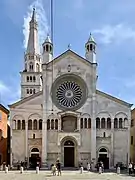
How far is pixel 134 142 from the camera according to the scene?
5878 centimetres

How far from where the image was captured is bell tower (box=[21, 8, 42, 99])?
8194 cm

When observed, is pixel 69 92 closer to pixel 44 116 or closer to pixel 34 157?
pixel 44 116

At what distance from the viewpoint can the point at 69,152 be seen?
52469mm

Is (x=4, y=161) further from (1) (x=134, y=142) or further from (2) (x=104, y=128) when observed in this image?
(1) (x=134, y=142)

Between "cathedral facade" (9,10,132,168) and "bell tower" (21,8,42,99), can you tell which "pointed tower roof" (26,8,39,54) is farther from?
"cathedral facade" (9,10,132,168)

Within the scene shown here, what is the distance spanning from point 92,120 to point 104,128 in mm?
2138

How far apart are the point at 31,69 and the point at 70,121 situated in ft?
109

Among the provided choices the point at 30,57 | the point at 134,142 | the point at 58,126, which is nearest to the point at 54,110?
the point at 58,126

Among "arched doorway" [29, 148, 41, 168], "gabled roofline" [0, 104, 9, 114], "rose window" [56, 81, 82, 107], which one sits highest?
"rose window" [56, 81, 82, 107]

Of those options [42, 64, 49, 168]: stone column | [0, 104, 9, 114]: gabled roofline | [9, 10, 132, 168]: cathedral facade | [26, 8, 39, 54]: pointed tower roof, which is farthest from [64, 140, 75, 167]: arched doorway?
[26, 8, 39, 54]: pointed tower roof

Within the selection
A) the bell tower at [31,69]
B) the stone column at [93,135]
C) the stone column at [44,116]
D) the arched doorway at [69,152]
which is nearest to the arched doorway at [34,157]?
the stone column at [44,116]

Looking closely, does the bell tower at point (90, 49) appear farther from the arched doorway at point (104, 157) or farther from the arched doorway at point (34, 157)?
the arched doorway at point (34, 157)

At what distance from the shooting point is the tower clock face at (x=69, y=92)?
173 feet

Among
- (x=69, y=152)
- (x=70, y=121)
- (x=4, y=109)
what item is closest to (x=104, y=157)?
(x=69, y=152)
